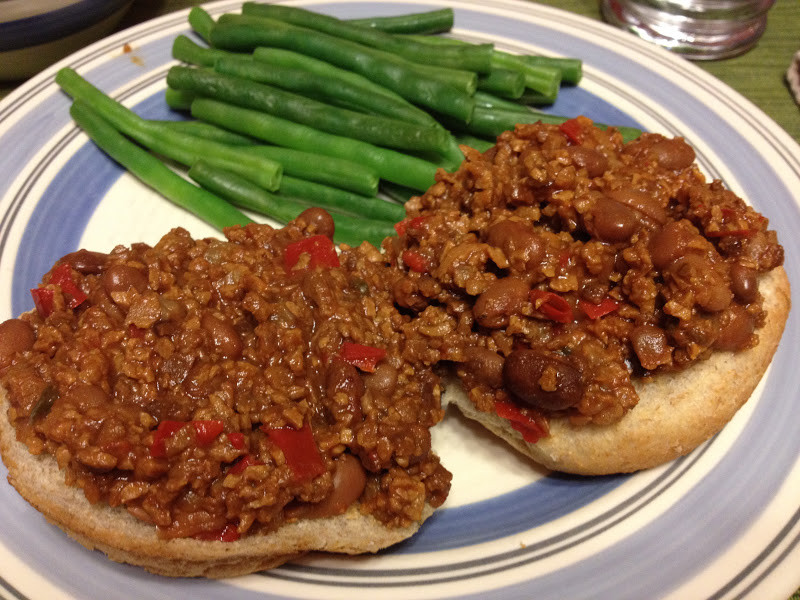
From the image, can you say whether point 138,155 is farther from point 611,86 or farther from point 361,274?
point 611,86

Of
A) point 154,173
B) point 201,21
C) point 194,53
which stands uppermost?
point 201,21

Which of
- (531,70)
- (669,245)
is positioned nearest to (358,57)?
(531,70)

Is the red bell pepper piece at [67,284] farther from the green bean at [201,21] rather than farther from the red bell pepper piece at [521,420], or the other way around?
the green bean at [201,21]

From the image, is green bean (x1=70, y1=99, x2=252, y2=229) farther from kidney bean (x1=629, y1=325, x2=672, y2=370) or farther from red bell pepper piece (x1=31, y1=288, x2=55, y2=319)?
kidney bean (x1=629, y1=325, x2=672, y2=370)

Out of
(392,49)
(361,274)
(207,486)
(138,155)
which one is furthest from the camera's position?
(392,49)

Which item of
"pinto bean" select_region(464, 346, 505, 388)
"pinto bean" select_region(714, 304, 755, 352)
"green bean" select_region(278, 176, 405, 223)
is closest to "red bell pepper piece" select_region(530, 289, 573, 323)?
"pinto bean" select_region(464, 346, 505, 388)

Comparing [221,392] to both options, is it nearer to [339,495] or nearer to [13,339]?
[339,495]

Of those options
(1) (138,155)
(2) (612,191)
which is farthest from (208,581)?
(1) (138,155)
